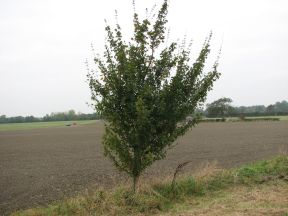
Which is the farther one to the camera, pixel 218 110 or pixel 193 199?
pixel 218 110

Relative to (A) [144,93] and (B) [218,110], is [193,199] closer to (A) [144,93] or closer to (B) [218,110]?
(A) [144,93]

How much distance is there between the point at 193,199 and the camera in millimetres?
10133

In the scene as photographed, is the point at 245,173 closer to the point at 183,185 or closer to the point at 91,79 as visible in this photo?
the point at 183,185

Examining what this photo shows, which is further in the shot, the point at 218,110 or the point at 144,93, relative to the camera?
the point at 218,110

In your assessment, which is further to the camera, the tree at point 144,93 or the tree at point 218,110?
the tree at point 218,110

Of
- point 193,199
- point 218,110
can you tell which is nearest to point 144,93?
point 193,199

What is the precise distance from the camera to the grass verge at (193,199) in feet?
29.0

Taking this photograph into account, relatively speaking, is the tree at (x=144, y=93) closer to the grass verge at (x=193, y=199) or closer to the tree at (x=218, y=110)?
the grass verge at (x=193, y=199)

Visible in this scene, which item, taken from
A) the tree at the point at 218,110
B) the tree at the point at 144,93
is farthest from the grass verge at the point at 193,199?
the tree at the point at 218,110

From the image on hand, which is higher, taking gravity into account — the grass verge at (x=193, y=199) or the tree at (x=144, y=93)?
the tree at (x=144, y=93)

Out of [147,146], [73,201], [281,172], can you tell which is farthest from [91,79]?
[281,172]

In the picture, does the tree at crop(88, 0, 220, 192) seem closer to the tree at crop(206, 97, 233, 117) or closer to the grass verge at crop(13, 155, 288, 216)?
the grass verge at crop(13, 155, 288, 216)

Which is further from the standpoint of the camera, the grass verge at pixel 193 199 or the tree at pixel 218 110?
the tree at pixel 218 110

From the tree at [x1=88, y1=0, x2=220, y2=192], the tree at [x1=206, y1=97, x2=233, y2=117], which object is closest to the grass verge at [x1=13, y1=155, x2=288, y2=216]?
the tree at [x1=88, y1=0, x2=220, y2=192]
